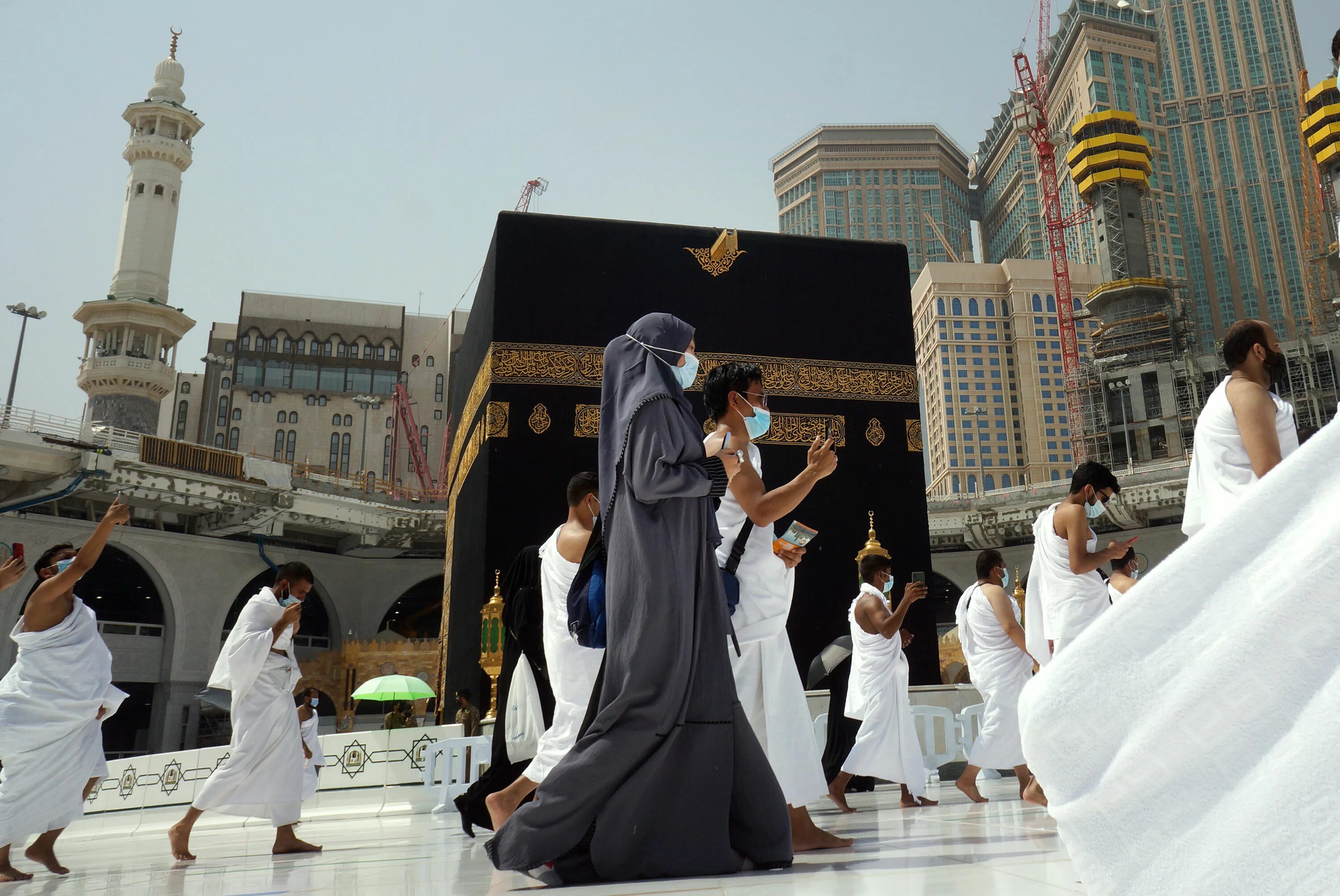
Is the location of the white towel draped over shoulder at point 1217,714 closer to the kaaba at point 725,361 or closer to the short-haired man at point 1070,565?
the short-haired man at point 1070,565

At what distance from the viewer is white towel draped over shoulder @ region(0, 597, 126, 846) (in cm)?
398

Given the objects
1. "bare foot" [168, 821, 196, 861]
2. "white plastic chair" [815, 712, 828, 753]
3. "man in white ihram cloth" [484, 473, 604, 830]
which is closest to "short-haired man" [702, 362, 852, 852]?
"man in white ihram cloth" [484, 473, 604, 830]

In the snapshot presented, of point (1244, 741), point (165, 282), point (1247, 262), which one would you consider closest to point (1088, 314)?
point (1247, 262)

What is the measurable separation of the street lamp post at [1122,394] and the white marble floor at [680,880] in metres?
44.8

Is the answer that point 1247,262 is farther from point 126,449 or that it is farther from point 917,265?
point 126,449

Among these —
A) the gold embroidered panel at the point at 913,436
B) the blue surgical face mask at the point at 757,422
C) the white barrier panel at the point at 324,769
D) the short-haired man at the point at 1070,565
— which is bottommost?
the white barrier panel at the point at 324,769

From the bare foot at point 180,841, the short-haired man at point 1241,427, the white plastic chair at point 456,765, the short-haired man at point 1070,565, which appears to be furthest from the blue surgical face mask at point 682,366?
the white plastic chair at point 456,765

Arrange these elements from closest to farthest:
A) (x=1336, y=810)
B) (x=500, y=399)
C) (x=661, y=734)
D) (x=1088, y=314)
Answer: (x=1336, y=810), (x=661, y=734), (x=500, y=399), (x=1088, y=314)

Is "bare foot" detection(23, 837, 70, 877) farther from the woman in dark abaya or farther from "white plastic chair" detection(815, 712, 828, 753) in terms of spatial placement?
"white plastic chair" detection(815, 712, 828, 753)

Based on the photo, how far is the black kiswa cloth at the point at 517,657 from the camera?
4.07m

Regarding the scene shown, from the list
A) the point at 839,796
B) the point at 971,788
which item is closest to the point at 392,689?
the point at 839,796

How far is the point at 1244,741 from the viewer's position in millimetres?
932

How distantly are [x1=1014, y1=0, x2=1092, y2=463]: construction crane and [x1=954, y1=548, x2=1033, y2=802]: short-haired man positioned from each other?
45915mm

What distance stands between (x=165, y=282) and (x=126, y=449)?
13.4m
